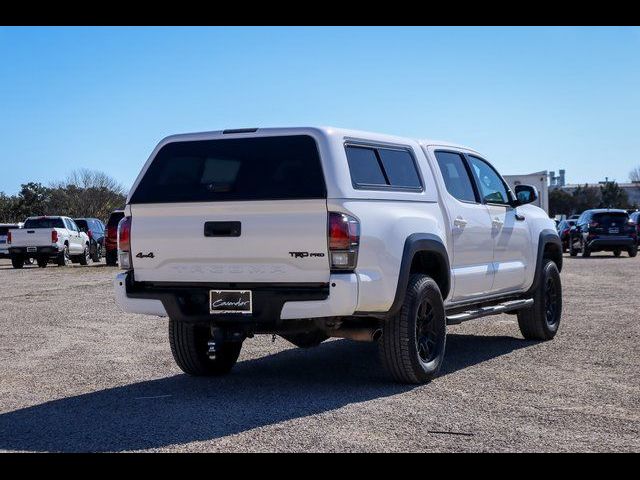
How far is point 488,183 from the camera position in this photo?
33.3 ft

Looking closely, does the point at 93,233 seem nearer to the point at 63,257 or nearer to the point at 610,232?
the point at 63,257

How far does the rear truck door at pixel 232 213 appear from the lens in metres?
7.40

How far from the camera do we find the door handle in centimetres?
899

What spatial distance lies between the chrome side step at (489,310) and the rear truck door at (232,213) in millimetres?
1954

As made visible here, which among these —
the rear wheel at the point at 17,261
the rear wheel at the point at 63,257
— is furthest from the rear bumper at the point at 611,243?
the rear wheel at the point at 17,261

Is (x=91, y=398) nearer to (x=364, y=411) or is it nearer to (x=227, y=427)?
(x=227, y=427)

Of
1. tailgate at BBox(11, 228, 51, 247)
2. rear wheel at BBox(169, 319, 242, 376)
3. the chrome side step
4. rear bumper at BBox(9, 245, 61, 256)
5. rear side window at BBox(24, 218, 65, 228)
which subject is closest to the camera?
→ rear wheel at BBox(169, 319, 242, 376)

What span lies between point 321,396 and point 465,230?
93.1 inches

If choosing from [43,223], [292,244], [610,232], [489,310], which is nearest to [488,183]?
[489,310]

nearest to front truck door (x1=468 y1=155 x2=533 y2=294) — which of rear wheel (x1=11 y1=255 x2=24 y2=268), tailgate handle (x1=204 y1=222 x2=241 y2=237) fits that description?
tailgate handle (x1=204 y1=222 x2=241 y2=237)

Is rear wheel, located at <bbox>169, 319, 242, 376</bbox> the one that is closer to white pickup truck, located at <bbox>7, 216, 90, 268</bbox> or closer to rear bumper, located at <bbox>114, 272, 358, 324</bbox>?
rear bumper, located at <bbox>114, 272, 358, 324</bbox>

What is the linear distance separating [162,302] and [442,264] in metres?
2.45

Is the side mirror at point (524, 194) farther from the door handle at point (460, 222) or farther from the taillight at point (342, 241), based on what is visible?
A: the taillight at point (342, 241)

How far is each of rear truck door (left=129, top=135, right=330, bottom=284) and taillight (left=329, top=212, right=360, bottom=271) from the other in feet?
0.20
